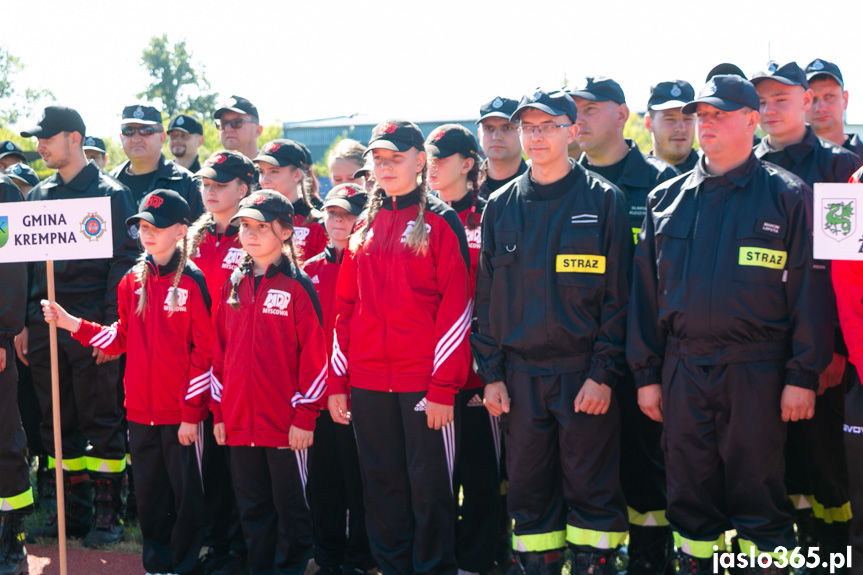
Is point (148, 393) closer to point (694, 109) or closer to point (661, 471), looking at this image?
point (661, 471)

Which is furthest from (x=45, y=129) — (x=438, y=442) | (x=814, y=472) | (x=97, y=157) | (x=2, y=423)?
(x=814, y=472)

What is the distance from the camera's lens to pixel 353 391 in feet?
15.8

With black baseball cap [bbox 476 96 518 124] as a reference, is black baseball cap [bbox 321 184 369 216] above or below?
below

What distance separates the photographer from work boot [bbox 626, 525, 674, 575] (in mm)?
4824

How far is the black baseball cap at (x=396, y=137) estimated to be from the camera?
4.81m

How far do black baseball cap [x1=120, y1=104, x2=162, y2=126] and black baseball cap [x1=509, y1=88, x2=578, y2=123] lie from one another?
4188 millimetres

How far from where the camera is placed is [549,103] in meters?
4.47

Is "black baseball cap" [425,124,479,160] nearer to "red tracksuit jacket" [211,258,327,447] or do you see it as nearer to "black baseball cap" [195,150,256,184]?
"red tracksuit jacket" [211,258,327,447]

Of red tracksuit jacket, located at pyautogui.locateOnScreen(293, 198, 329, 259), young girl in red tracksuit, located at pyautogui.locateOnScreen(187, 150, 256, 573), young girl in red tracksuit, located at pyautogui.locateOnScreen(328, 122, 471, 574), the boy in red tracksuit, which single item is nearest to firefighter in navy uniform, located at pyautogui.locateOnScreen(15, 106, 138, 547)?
young girl in red tracksuit, located at pyautogui.locateOnScreen(187, 150, 256, 573)

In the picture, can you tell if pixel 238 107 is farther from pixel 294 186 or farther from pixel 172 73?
pixel 172 73

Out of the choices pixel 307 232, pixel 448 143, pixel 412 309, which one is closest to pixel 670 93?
pixel 448 143

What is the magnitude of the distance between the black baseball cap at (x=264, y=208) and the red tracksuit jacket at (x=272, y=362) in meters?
0.32

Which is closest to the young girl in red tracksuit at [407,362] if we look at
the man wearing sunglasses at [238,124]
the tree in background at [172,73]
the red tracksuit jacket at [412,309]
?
the red tracksuit jacket at [412,309]

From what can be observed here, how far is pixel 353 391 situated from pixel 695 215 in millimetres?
2166
